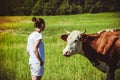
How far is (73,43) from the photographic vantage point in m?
7.42

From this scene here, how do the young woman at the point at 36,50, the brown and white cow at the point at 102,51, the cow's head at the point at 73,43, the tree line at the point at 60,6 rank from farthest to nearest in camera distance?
the tree line at the point at 60,6 → the brown and white cow at the point at 102,51 → the cow's head at the point at 73,43 → the young woman at the point at 36,50

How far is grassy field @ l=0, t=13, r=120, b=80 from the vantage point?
7.66m

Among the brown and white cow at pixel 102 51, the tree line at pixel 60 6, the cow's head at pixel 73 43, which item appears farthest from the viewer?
the tree line at pixel 60 6

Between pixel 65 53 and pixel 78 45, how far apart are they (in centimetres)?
22

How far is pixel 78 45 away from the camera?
7465mm

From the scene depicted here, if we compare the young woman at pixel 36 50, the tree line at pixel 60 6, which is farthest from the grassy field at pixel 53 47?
the young woman at pixel 36 50

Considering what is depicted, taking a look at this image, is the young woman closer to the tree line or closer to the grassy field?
the grassy field

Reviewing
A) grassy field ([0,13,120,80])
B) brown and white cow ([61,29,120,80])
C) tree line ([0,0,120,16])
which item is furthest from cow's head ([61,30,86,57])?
tree line ([0,0,120,16])

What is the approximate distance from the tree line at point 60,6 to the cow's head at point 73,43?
18.8 inches

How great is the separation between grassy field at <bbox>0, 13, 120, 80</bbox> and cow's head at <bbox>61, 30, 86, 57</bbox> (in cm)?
12

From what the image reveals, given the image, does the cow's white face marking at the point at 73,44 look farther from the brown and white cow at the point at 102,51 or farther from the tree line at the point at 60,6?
the tree line at the point at 60,6

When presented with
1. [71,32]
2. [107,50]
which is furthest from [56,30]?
[107,50]

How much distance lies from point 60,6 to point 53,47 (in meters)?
0.61

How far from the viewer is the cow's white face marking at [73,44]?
24.3 ft
